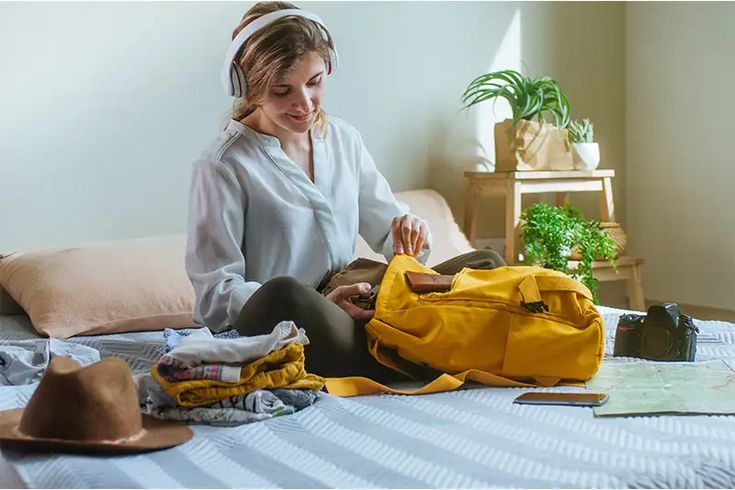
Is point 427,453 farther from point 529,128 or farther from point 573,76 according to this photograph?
point 573,76

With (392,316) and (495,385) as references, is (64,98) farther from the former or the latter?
→ (495,385)

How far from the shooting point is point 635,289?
3092 mm

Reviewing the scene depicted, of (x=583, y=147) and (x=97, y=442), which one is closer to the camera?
(x=97, y=442)

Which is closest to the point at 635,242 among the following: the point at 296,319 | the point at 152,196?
the point at 152,196

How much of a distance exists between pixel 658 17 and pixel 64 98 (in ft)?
6.46

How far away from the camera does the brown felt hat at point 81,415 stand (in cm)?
114

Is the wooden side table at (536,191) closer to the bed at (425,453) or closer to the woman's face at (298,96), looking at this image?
the woman's face at (298,96)

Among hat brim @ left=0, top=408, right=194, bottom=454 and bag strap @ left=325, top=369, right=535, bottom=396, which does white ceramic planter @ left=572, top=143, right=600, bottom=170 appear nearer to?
bag strap @ left=325, top=369, right=535, bottom=396

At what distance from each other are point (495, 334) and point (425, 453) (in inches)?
16.6

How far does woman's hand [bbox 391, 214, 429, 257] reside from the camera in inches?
72.5

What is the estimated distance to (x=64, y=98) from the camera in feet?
8.09

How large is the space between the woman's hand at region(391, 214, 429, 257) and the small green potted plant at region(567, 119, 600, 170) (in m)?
1.30

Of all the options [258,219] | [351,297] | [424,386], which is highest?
[258,219]

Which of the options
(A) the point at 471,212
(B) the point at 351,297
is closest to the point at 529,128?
(A) the point at 471,212
